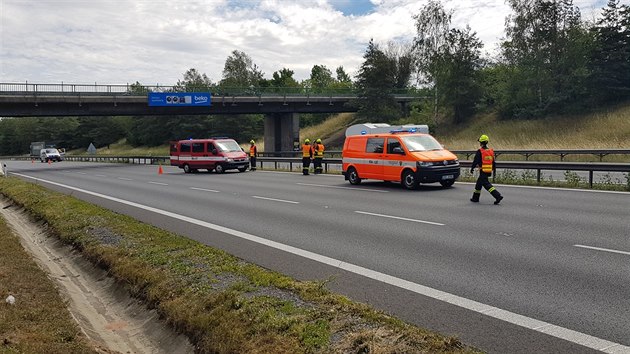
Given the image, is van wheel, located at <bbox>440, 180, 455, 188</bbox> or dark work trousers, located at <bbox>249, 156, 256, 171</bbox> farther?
dark work trousers, located at <bbox>249, 156, 256, 171</bbox>

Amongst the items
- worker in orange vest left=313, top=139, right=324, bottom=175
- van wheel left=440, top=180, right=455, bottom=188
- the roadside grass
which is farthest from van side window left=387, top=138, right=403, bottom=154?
the roadside grass

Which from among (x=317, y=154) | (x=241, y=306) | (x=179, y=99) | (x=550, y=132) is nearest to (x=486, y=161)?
(x=241, y=306)

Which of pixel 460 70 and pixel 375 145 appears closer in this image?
pixel 375 145

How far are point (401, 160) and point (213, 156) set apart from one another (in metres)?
17.4

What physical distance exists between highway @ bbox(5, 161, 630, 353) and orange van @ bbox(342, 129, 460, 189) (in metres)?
1.36

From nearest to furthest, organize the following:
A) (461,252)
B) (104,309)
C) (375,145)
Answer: (104,309) → (461,252) → (375,145)

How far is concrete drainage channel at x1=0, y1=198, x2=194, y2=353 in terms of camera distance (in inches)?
233

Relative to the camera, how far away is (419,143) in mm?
19438

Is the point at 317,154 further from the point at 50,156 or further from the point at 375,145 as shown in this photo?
the point at 50,156

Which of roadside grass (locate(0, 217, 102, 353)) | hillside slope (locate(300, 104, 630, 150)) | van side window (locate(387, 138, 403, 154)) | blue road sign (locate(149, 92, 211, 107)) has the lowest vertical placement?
roadside grass (locate(0, 217, 102, 353))

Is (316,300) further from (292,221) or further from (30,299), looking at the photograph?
(292,221)

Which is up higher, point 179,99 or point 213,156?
point 179,99

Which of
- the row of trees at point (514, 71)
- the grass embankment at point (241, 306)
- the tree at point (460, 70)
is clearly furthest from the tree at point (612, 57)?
the grass embankment at point (241, 306)

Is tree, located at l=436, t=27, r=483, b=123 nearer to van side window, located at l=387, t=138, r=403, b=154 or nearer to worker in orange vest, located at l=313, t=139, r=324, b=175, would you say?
worker in orange vest, located at l=313, t=139, r=324, b=175
